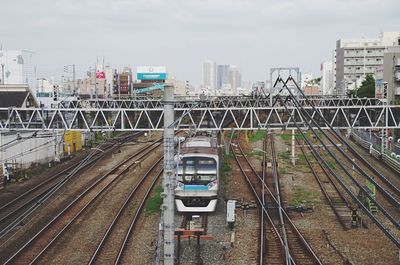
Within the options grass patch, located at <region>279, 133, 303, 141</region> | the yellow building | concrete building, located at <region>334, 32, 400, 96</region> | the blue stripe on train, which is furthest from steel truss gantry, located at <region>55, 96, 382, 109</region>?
concrete building, located at <region>334, 32, 400, 96</region>

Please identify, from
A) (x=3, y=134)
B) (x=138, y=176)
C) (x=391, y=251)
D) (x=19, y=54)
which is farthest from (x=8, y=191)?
(x=19, y=54)

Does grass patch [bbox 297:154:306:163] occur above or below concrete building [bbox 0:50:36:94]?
below

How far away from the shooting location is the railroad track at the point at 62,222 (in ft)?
35.9

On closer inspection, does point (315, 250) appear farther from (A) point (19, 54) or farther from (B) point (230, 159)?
(A) point (19, 54)

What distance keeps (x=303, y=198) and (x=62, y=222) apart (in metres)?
7.70

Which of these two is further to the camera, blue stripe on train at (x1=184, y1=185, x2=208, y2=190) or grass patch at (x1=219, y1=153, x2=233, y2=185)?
grass patch at (x1=219, y1=153, x2=233, y2=185)

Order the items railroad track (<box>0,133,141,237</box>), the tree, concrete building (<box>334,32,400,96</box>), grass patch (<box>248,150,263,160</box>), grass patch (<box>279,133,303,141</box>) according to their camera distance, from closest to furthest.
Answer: railroad track (<box>0,133,141,237</box>)
grass patch (<box>248,150,263,160</box>)
grass patch (<box>279,133,303,141</box>)
the tree
concrete building (<box>334,32,400,96</box>)

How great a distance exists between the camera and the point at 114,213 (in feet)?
48.6

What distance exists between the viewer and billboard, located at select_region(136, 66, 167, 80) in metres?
91.6

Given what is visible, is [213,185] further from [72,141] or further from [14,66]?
[14,66]

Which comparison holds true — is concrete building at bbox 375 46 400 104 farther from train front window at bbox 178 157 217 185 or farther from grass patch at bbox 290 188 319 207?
train front window at bbox 178 157 217 185

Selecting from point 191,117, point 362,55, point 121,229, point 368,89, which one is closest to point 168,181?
point 121,229

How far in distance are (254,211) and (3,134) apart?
10901 mm

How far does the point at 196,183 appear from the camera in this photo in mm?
14125
